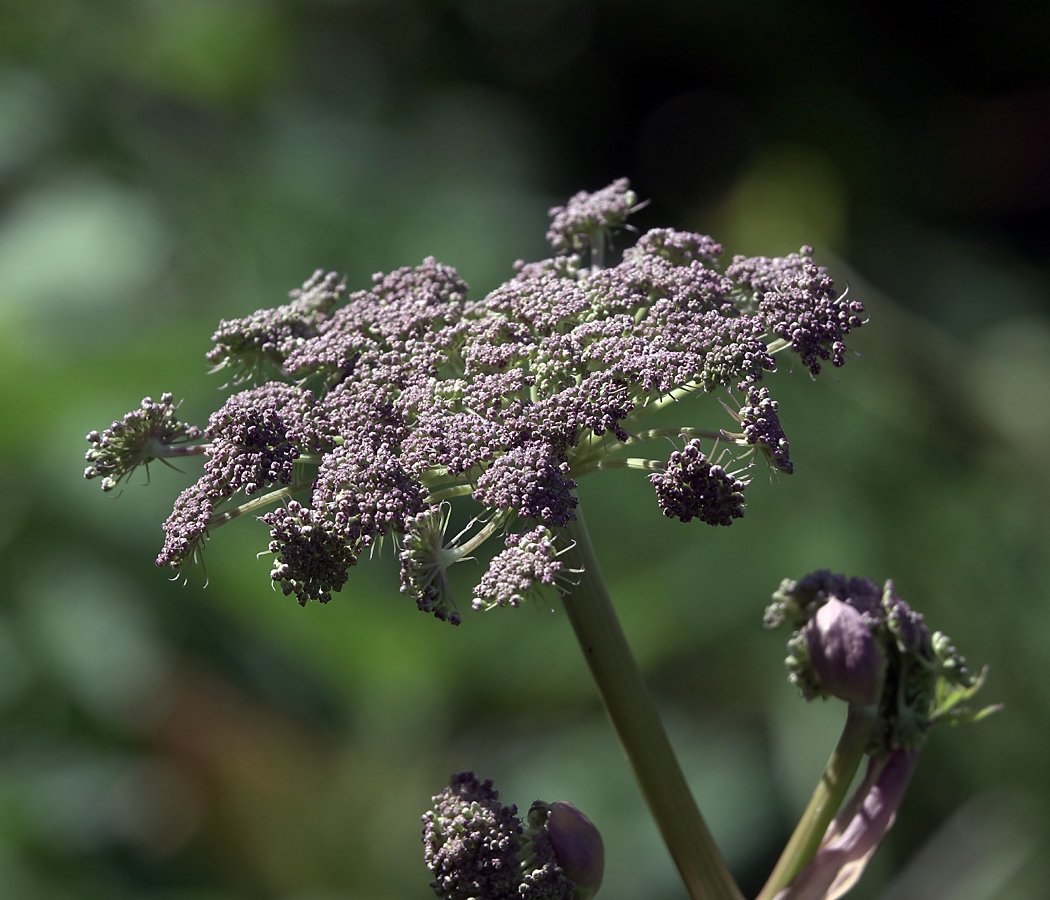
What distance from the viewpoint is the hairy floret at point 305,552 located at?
117cm

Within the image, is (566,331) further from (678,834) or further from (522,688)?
(522,688)

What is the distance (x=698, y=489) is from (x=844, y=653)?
0.42 m

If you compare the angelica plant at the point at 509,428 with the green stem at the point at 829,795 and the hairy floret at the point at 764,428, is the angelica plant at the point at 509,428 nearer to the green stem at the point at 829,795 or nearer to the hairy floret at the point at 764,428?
the hairy floret at the point at 764,428

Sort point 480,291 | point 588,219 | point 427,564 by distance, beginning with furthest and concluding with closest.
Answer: point 480,291, point 588,219, point 427,564

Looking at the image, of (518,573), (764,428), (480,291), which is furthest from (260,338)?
(480,291)

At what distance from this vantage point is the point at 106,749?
360cm

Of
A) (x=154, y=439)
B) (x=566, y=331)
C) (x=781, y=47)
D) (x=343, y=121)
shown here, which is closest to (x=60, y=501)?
(x=154, y=439)

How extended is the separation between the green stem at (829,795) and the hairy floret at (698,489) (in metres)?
0.51

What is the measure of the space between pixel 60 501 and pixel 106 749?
37.8 inches

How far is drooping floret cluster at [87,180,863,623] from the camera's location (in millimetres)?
1183

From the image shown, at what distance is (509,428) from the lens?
1230 mm

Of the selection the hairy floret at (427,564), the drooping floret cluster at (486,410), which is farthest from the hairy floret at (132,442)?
the hairy floret at (427,564)

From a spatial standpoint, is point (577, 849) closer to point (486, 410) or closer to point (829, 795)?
point (829, 795)

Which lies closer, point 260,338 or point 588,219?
point 260,338
